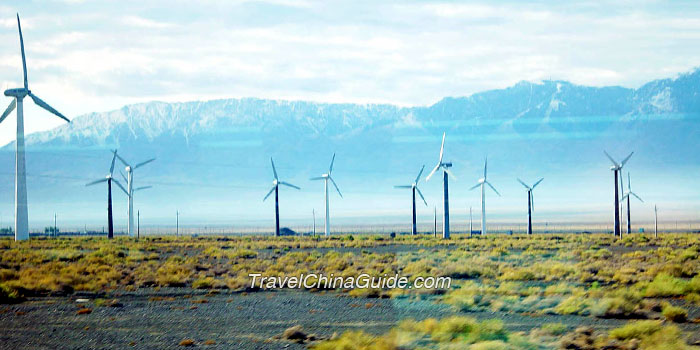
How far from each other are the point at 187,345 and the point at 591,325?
11372mm

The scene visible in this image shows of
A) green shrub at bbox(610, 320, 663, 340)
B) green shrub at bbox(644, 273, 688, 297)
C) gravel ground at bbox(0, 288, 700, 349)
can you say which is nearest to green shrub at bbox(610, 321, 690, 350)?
green shrub at bbox(610, 320, 663, 340)

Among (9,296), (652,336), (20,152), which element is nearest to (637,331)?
(652,336)

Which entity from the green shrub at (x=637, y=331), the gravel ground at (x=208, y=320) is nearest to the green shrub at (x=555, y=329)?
the gravel ground at (x=208, y=320)

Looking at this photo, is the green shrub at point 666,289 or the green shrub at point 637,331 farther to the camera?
the green shrub at point 666,289

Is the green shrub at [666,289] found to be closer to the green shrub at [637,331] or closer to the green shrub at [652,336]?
the green shrub at [652,336]

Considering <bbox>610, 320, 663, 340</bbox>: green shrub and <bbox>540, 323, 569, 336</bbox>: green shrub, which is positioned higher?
<bbox>610, 320, 663, 340</bbox>: green shrub

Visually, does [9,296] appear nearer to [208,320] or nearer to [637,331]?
[208,320]

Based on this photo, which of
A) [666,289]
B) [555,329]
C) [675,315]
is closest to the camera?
[555,329]

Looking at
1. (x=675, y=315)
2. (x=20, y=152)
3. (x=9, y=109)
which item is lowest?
(x=675, y=315)

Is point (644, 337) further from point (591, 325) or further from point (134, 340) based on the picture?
point (134, 340)

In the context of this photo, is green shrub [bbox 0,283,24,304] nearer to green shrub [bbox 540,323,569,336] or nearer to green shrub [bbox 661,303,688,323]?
green shrub [bbox 540,323,569,336]

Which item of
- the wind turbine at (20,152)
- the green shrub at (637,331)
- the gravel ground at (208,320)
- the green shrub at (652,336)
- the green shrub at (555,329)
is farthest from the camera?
the wind turbine at (20,152)

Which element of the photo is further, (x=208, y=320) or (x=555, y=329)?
(x=208, y=320)

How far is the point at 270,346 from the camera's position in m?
23.9
